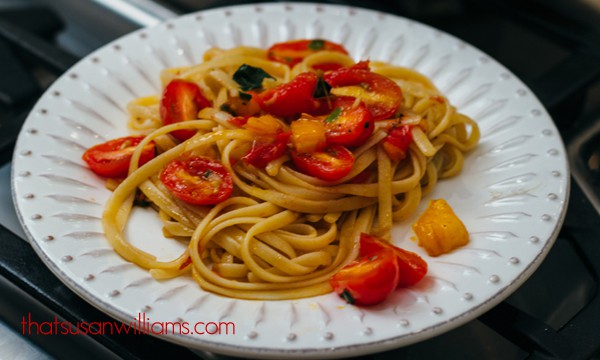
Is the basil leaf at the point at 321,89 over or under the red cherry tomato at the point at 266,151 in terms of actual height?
over

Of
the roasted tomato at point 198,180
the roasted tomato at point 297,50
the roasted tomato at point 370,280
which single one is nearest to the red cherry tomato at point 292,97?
the roasted tomato at point 198,180

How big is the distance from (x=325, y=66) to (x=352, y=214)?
813 mm

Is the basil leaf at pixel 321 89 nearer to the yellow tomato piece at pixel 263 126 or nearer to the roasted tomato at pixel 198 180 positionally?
the yellow tomato piece at pixel 263 126

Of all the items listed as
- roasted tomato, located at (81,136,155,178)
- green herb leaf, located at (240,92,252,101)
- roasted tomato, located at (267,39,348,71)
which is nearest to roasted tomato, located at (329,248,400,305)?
green herb leaf, located at (240,92,252,101)

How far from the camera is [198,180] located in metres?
2.58

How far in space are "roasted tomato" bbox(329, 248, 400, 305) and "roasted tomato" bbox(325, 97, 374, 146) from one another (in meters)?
0.48

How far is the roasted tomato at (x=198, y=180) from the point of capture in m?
2.54

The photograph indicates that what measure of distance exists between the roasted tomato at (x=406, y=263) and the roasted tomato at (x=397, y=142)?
420 mm

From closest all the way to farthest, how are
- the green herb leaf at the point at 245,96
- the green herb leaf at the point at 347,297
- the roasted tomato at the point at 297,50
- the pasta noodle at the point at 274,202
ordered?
the green herb leaf at the point at 347,297 < the pasta noodle at the point at 274,202 < the green herb leaf at the point at 245,96 < the roasted tomato at the point at 297,50

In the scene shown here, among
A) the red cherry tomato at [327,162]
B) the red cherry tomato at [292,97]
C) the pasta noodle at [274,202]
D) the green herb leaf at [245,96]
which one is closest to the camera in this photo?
the pasta noodle at [274,202]

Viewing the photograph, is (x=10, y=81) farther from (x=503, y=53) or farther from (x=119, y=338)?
(x=503, y=53)

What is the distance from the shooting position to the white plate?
2119 millimetres

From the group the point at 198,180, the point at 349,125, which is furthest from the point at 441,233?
the point at 198,180

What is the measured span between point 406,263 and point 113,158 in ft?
3.99
